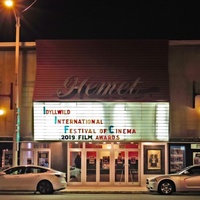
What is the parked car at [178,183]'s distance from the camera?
Answer: 20859 millimetres

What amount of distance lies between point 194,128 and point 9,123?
10.3 m

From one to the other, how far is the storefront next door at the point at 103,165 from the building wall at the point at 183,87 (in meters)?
2.95

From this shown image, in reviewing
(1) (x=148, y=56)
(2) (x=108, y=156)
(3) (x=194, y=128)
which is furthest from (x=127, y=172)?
(1) (x=148, y=56)

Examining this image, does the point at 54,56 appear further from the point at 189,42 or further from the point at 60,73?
the point at 189,42

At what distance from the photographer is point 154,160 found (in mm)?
25531

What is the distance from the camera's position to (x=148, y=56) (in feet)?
80.9

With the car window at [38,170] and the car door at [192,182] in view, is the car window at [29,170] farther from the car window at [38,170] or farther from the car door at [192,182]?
the car door at [192,182]

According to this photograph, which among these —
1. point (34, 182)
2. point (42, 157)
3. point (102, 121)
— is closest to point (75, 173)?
point (42, 157)

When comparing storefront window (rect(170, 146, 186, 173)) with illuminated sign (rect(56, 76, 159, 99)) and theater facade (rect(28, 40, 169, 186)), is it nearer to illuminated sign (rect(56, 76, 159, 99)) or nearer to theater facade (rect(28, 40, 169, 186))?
theater facade (rect(28, 40, 169, 186))

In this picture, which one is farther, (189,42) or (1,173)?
(189,42)

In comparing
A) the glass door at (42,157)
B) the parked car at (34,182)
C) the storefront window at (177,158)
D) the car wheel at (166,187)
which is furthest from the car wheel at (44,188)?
the storefront window at (177,158)

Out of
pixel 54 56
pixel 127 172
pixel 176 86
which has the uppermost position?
pixel 54 56

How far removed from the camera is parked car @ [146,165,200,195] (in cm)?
2086

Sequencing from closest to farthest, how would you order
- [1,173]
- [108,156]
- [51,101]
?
[1,173], [51,101], [108,156]
